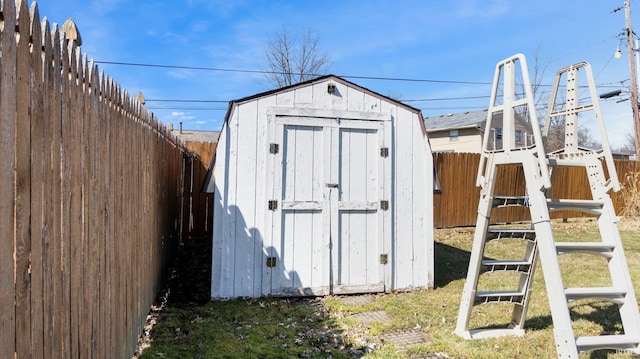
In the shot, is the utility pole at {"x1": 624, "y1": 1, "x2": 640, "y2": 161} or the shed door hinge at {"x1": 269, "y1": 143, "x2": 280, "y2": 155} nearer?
the shed door hinge at {"x1": 269, "y1": 143, "x2": 280, "y2": 155}

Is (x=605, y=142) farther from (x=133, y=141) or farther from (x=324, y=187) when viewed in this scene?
(x=133, y=141)

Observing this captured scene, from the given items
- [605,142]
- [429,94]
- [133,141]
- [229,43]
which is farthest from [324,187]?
[429,94]

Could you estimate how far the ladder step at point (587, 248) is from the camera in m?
3.06

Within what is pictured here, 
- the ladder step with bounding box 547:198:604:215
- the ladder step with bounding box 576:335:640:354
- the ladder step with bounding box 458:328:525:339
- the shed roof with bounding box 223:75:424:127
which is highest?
the shed roof with bounding box 223:75:424:127

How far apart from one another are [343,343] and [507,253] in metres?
5.55

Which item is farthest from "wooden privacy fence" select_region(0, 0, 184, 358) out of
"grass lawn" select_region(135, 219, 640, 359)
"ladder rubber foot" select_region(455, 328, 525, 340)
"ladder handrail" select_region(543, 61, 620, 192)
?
"ladder handrail" select_region(543, 61, 620, 192)

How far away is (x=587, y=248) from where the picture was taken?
3.07 meters

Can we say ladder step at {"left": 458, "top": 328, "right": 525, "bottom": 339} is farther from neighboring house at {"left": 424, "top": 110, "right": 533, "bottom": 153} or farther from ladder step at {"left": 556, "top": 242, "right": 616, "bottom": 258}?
neighboring house at {"left": 424, "top": 110, "right": 533, "bottom": 153}

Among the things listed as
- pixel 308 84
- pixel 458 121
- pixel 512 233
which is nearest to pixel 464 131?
pixel 458 121

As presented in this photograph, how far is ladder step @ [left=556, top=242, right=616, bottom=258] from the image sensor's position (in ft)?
10.0

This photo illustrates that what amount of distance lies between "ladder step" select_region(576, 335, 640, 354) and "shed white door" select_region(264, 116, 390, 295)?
299 cm

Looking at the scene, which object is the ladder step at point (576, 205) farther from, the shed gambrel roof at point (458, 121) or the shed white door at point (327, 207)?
the shed gambrel roof at point (458, 121)

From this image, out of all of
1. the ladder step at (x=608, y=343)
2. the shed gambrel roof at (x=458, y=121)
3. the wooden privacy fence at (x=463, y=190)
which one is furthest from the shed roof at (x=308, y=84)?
the shed gambrel roof at (x=458, y=121)

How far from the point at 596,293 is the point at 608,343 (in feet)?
1.10
